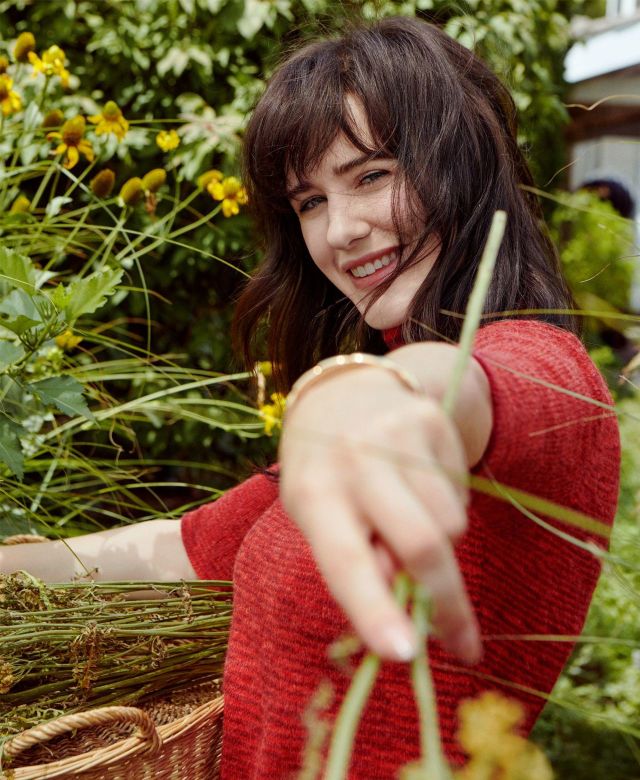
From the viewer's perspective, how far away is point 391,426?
32cm

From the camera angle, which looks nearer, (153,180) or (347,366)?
(347,366)

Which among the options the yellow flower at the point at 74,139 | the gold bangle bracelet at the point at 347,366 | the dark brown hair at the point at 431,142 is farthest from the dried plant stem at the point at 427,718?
the yellow flower at the point at 74,139

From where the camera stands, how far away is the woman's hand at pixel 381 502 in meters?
0.29

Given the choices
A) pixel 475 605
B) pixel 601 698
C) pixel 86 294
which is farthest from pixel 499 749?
pixel 601 698

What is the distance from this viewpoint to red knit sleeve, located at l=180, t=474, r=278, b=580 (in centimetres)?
121

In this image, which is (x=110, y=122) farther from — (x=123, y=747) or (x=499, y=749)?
(x=499, y=749)

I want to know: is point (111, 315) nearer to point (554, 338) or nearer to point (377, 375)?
point (554, 338)

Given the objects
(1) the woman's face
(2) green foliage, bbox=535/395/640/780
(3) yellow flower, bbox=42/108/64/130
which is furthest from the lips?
(2) green foliage, bbox=535/395/640/780

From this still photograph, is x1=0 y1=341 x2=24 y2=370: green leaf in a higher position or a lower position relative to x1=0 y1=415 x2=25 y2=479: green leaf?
higher

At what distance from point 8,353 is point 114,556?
1.19 ft

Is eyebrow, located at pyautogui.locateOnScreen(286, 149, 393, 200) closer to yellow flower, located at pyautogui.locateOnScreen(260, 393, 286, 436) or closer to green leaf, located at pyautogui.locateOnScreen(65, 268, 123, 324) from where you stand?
green leaf, located at pyautogui.locateOnScreen(65, 268, 123, 324)

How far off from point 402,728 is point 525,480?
37 centimetres

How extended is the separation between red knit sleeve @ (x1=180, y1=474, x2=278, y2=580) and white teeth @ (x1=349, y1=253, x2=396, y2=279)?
0.31m

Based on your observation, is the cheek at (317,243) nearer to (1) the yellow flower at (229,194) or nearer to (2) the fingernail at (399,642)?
(1) the yellow flower at (229,194)
